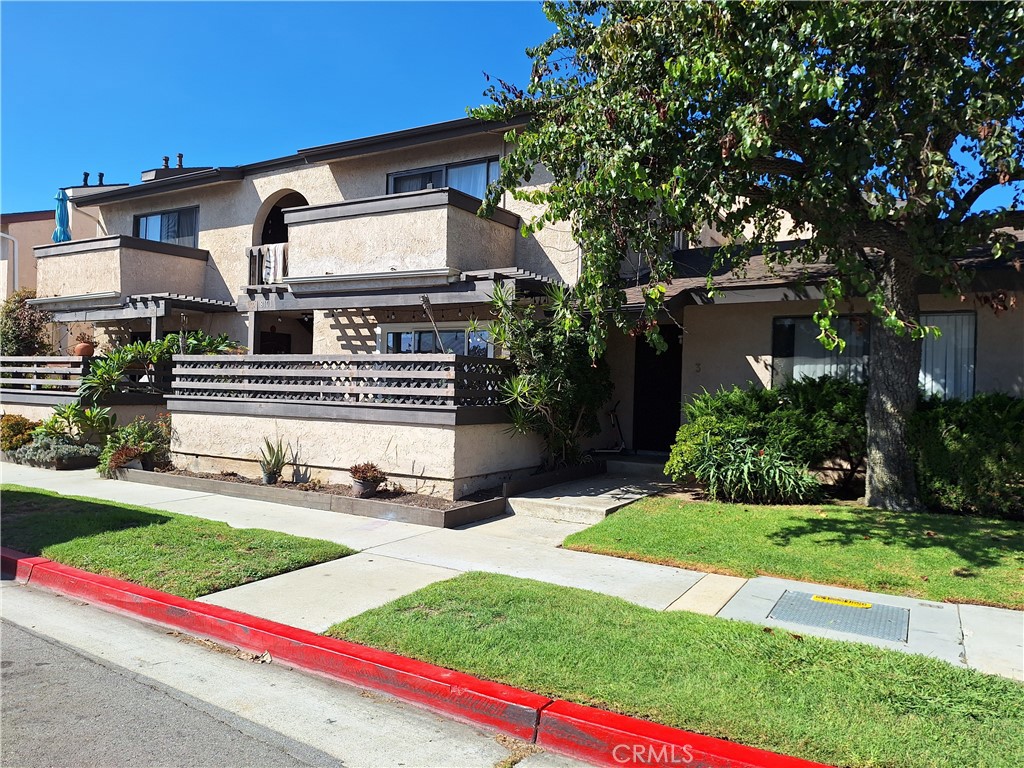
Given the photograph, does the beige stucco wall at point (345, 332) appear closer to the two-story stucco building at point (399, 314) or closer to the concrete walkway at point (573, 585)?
the two-story stucco building at point (399, 314)

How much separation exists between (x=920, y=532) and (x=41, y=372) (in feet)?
55.5

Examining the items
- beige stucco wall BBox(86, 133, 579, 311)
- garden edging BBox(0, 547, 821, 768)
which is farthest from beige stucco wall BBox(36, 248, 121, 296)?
garden edging BBox(0, 547, 821, 768)

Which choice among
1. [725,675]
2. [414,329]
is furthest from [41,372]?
[725,675]

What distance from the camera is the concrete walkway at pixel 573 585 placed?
528 cm

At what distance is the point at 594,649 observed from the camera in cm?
485

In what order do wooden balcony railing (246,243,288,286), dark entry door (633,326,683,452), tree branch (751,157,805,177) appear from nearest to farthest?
tree branch (751,157,805,177) < dark entry door (633,326,683,452) < wooden balcony railing (246,243,288,286)

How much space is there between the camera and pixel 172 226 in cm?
1912

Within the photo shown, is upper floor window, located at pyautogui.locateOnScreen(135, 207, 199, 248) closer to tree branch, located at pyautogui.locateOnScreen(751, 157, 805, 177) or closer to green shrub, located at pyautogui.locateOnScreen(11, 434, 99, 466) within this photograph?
green shrub, located at pyautogui.locateOnScreen(11, 434, 99, 466)

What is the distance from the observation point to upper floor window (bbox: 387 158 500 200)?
14211mm

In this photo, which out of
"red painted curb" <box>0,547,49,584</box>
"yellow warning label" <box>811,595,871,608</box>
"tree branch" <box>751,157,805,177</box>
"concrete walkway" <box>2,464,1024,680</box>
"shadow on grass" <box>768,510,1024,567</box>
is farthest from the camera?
"tree branch" <box>751,157,805,177</box>

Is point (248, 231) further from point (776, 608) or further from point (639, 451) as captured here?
point (776, 608)

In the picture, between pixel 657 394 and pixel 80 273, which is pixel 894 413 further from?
pixel 80 273

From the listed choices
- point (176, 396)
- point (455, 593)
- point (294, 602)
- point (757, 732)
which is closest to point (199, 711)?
point (294, 602)

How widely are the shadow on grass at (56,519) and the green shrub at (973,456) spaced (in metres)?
9.48
